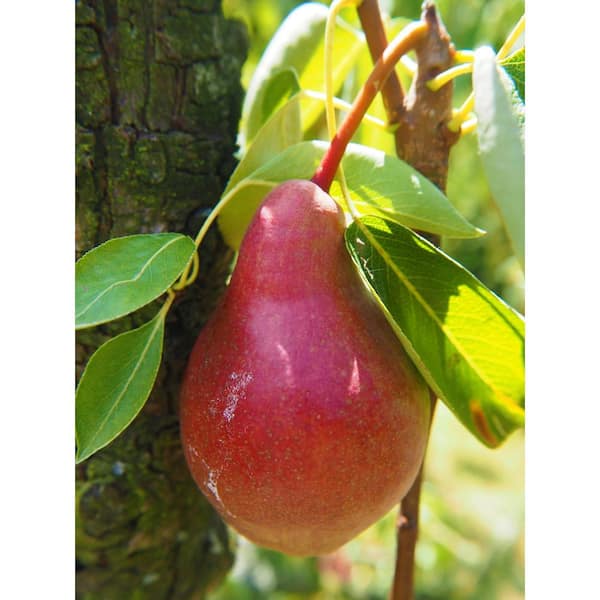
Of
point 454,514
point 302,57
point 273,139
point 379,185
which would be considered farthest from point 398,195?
point 454,514

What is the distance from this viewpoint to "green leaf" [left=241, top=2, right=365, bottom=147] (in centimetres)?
69

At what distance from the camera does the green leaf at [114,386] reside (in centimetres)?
52

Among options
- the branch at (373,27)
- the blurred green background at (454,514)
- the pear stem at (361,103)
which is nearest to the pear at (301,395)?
the pear stem at (361,103)

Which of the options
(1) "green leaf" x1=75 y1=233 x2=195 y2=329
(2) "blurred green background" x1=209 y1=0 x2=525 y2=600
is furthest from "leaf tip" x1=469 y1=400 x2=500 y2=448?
(2) "blurred green background" x1=209 y1=0 x2=525 y2=600

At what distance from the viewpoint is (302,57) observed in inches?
28.1

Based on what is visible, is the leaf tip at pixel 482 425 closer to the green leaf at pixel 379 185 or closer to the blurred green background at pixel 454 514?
the green leaf at pixel 379 185

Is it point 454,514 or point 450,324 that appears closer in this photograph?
point 450,324

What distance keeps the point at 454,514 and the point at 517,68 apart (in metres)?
1.80

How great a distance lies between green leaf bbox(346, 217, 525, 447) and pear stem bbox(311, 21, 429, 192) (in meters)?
0.05

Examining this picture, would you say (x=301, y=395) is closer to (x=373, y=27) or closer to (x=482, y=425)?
(x=482, y=425)

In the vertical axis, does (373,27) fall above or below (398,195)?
above
